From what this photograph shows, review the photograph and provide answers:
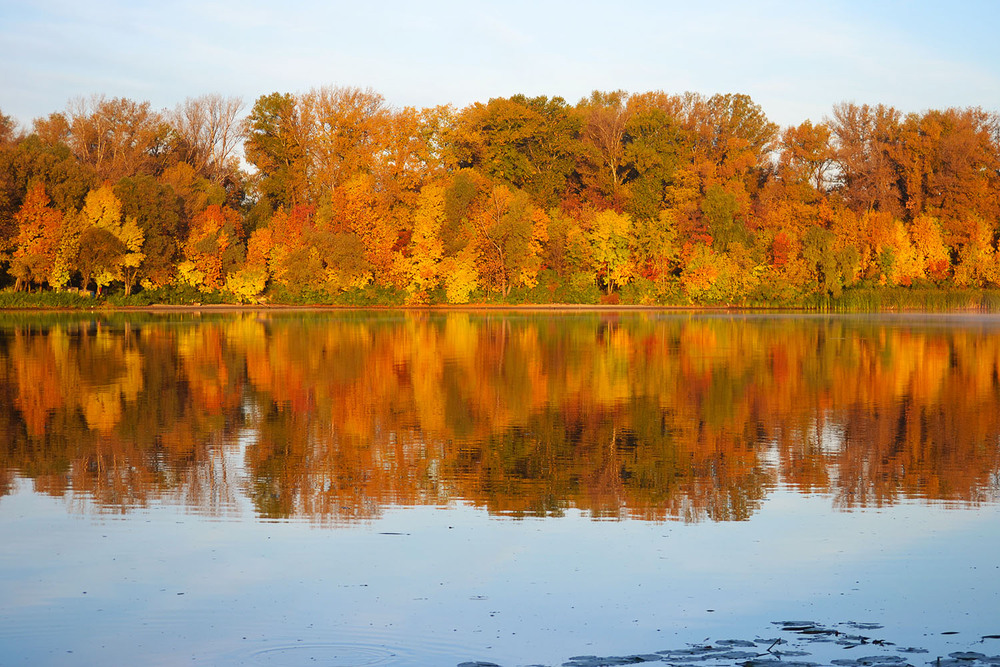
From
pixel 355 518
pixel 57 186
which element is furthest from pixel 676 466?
pixel 57 186

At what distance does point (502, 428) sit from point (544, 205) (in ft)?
211

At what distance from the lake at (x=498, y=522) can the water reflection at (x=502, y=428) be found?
72 millimetres

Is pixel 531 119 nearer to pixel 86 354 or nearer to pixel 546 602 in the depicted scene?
pixel 86 354

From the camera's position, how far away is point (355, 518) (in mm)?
9102

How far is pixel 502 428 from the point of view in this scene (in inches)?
563

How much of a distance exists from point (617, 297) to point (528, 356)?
4860cm

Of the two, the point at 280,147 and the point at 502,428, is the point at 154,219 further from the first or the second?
the point at 502,428

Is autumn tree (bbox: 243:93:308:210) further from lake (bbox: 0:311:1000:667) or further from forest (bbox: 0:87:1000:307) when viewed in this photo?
lake (bbox: 0:311:1000:667)

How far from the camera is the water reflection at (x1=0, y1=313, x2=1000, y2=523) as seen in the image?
10.2 meters

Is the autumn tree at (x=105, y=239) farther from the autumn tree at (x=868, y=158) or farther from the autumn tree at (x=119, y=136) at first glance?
the autumn tree at (x=868, y=158)

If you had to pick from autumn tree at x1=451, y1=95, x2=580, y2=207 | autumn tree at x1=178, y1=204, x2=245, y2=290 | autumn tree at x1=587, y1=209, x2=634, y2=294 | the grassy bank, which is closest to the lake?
the grassy bank

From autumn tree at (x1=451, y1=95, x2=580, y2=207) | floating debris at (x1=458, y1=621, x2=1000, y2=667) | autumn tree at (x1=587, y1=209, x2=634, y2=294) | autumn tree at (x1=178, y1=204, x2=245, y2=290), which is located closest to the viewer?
floating debris at (x1=458, y1=621, x2=1000, y2=667)

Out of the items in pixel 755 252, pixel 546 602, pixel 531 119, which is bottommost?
pixel 546 602

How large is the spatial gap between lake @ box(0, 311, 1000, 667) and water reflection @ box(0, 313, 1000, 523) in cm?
7
